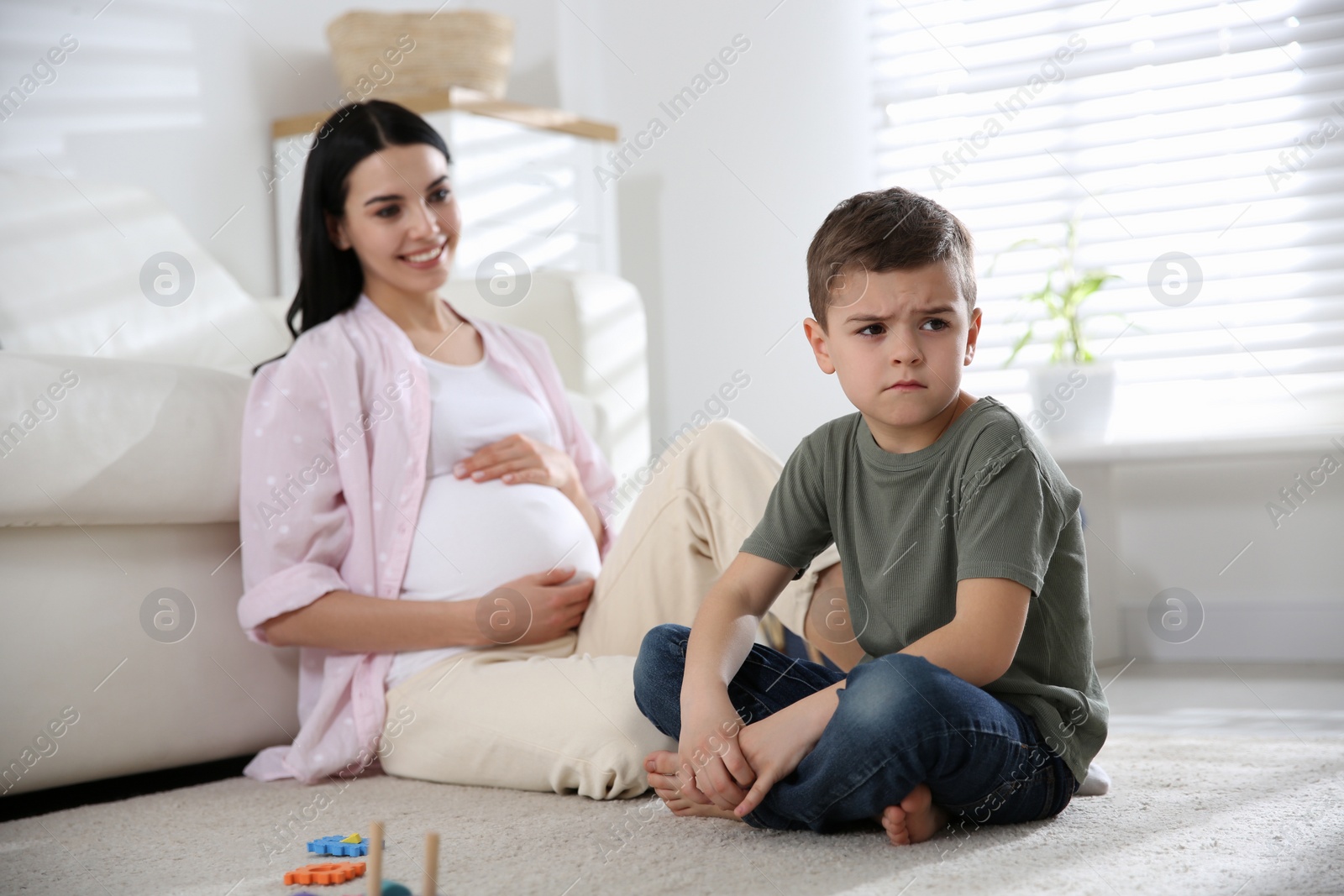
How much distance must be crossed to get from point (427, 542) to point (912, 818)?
0.64m

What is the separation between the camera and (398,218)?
1.40 meters

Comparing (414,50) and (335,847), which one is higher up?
(414,50)

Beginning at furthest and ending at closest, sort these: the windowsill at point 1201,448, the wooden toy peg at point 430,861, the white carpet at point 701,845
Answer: the windowsill at point 1201,448
the white carpet at point 701,845
the wooden toy peg at point 430,861

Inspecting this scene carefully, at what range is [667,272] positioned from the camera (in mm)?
2939

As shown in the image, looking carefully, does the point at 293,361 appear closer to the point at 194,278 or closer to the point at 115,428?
the point at 115,428

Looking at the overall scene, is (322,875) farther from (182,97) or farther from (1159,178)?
(1159,178)

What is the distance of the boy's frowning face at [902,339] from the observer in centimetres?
90

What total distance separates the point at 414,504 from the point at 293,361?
0.21 meters

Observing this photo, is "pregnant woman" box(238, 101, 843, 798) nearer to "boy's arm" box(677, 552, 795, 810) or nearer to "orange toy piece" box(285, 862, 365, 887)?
"boy's arm" box(677, 552, 795, 810)

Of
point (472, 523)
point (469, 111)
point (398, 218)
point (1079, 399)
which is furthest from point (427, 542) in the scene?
point (1079, 399)

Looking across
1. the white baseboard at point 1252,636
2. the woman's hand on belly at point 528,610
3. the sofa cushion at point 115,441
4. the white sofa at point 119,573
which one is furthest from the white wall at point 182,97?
the white baseboard at point 1252,636

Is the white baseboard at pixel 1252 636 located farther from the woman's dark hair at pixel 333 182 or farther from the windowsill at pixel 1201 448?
the woman's dark hair at pixel 333 182

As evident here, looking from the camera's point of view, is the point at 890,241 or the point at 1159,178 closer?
the point at 890,241

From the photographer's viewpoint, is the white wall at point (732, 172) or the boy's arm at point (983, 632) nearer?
the boy's arm at point (983, 632)
